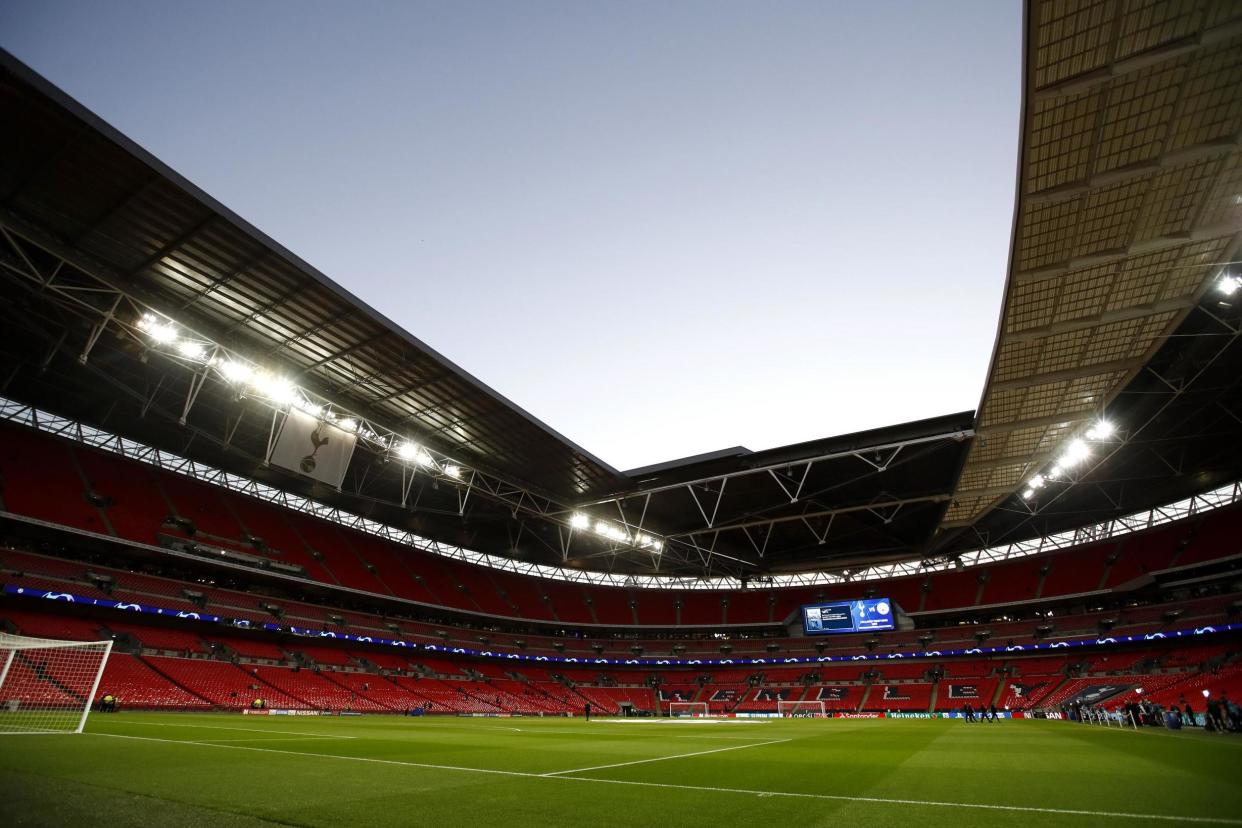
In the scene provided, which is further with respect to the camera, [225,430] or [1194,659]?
[1194,659]

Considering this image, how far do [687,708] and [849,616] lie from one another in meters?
18.1

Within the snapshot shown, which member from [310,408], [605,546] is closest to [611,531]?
[605,546]

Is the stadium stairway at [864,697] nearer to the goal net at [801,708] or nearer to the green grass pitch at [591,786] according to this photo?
the goal net at [801,708]

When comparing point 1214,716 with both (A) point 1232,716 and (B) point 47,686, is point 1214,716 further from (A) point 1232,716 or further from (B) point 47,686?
(B) point 47,686

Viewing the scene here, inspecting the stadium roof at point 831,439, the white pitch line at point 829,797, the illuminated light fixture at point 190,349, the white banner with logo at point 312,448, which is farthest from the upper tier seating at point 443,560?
the white pitch line at point 829,797

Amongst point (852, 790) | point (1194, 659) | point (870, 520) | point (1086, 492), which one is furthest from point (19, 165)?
point (1194, 659)

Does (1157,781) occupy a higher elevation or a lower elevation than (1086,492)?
lower

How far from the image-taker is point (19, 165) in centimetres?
1446

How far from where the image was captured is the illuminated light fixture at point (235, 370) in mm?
20297

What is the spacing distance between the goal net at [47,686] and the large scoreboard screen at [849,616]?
42.4m

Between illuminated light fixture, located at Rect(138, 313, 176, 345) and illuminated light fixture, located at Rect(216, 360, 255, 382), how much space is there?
173cm

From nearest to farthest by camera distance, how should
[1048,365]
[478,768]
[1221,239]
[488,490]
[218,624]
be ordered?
1. [478,768]
2. [1221,239]
3. [1048,365]
4. [488,490]
5. [218,624]

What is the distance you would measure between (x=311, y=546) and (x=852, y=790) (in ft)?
138

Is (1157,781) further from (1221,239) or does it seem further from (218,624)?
(218,624)
